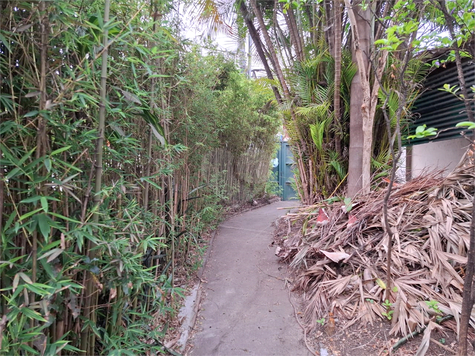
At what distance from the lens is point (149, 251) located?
2107 mm

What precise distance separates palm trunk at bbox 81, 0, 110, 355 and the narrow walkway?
3.70 feet

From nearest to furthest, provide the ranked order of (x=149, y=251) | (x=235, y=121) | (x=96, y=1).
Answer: (x=96, y=1), (x=149, y=251), (x=235, y=121)

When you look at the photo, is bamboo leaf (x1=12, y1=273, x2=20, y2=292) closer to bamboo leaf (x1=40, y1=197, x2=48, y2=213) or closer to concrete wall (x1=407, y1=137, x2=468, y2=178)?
bamboo leaf (x1=40, y1=197, x2=48, y2=213)

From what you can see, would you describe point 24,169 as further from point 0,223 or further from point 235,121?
point 235,121

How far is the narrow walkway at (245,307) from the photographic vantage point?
2385 mm

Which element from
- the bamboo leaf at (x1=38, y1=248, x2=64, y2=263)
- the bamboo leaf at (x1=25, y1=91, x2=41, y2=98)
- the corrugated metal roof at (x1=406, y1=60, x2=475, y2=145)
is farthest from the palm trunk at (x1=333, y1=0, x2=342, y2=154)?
the bamboo leaf at (x1=38, y1=248, x2=64, y2=263)

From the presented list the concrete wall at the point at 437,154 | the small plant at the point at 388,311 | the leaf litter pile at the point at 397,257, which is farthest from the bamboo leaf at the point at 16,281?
the concrete wall at the point at 437,154

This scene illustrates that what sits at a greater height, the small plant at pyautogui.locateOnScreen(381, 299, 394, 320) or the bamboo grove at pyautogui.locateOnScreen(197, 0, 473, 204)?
the bamboo grove at pyautogui.locateOnScreen(197, 0, 473, 204)

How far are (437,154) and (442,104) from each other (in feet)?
2.86

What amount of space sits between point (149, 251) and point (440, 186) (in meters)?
2.70

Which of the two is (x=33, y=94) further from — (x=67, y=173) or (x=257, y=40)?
(x=257, y=40)

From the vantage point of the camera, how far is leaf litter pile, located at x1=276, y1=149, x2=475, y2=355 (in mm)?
2252

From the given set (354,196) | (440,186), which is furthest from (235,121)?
(440,186)

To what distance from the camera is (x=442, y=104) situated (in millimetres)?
4172
